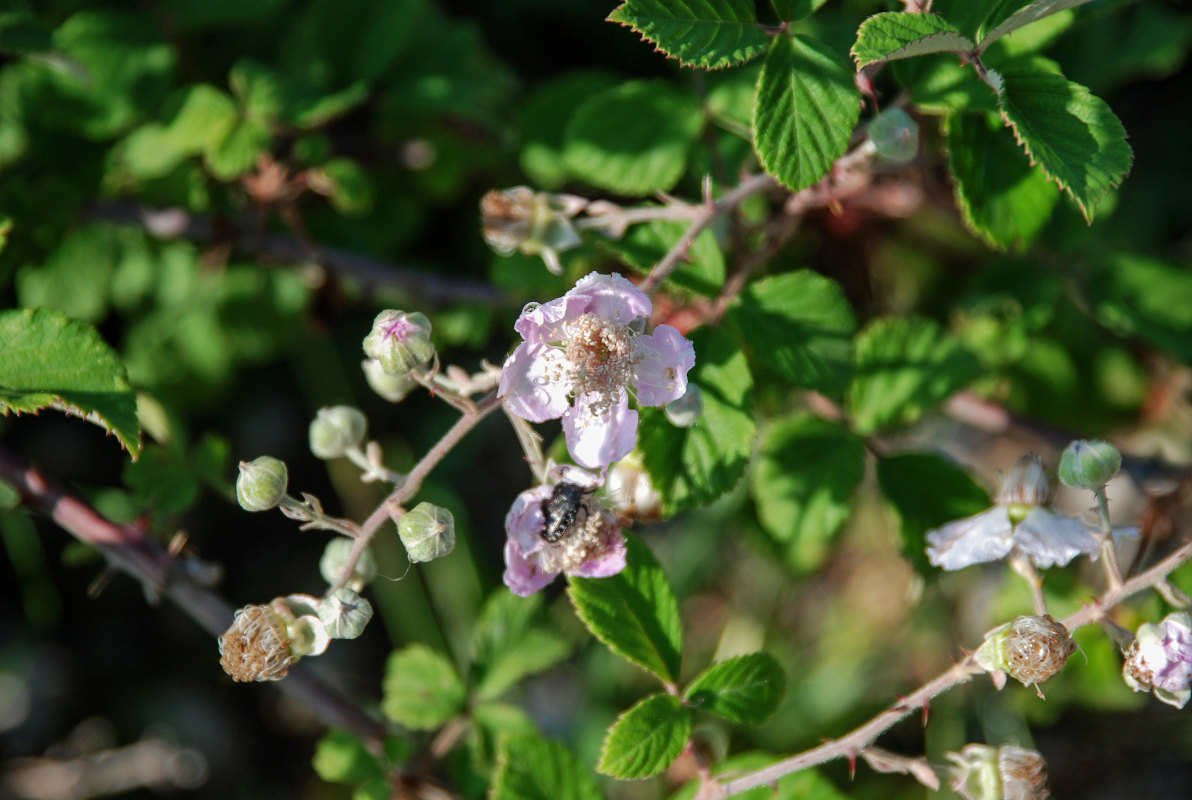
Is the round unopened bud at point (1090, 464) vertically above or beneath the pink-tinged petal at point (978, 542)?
above

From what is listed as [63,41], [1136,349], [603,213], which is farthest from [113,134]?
[1136,349]

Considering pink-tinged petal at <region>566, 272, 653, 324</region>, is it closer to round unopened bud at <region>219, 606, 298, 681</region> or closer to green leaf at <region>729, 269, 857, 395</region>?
green leaf at <region>729, 269, 857, 395</region>

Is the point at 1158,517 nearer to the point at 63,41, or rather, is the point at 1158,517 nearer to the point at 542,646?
the point at 542,646

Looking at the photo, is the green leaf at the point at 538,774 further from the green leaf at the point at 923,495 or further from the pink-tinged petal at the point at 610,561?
the green leaf at the point at 923,495

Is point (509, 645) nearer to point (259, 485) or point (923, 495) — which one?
point (259, 485)

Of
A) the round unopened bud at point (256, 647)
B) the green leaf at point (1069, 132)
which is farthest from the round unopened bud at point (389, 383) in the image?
the green leaf at point (1069, 132)

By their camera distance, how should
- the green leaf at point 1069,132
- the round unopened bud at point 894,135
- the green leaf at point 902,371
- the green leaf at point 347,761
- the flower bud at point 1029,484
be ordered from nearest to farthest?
the green leaf at point 1069,132, the round unopened bud at point 894,135, the flower bud at point 1029,484, the green leaf at point 347,761, the green leaf at point 902,371
